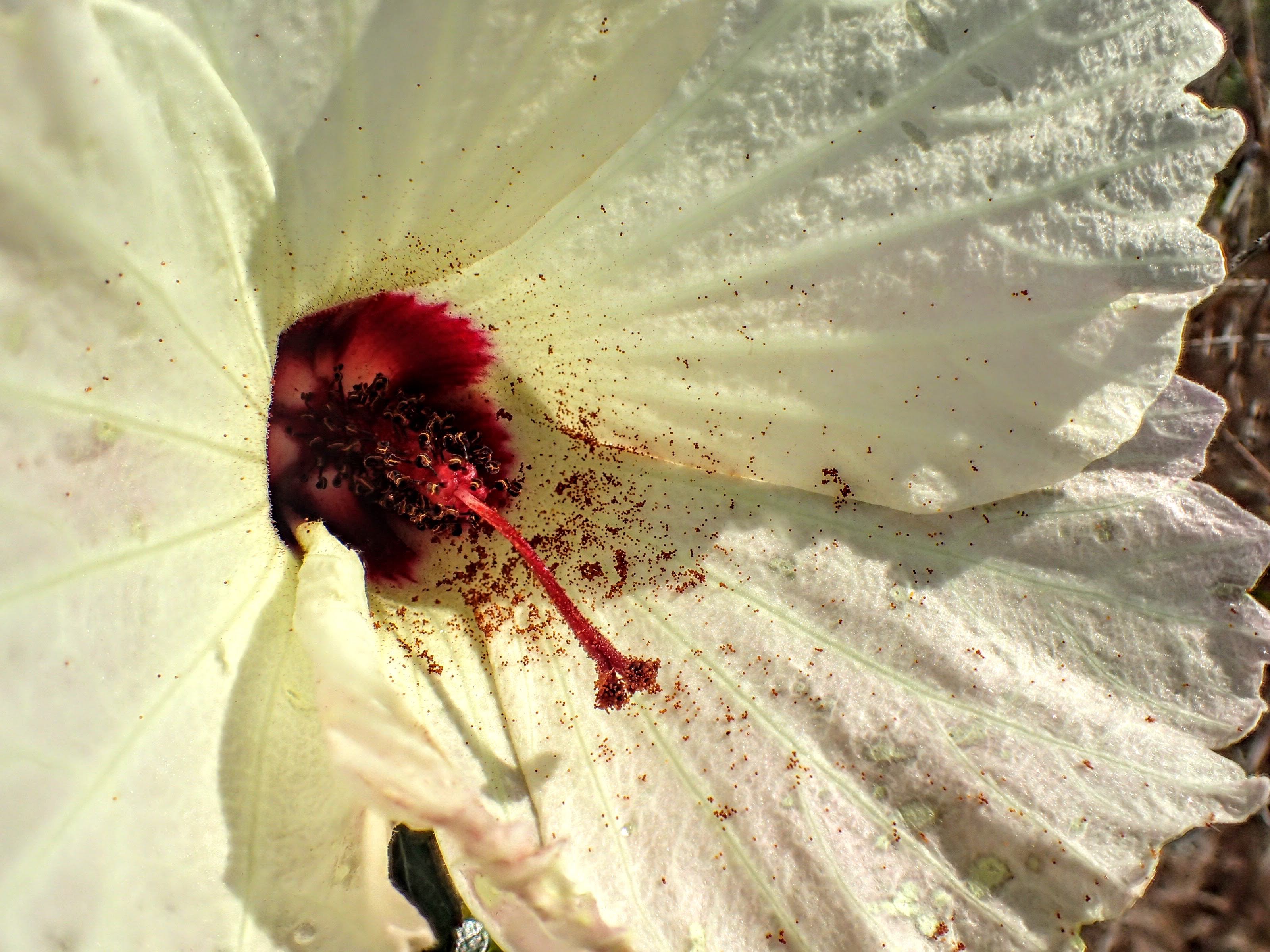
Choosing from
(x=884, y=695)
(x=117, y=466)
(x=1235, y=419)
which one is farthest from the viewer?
(x=1235, y=419)

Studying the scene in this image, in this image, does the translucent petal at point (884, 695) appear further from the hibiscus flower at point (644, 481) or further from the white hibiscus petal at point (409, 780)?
the white hibiscus petal at point (409, 780)

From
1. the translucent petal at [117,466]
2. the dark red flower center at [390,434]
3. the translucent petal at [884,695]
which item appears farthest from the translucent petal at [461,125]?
the translucent petal at [884,695]

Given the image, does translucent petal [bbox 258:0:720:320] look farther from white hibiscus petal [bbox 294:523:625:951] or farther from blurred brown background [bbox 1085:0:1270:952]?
blurred brown background [bbox 1085:0:1270:952]

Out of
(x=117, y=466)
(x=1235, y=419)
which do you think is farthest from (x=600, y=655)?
(x=1235, y=419)

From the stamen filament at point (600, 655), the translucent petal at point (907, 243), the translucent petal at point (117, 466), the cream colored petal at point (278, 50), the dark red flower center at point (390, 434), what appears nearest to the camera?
the translucent petal at point (117, 466)

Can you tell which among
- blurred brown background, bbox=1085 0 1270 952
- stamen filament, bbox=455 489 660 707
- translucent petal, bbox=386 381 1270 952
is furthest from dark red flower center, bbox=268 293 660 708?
blurred brown background, bbox=1085 0 1270 952

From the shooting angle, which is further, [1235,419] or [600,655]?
[1235,419]

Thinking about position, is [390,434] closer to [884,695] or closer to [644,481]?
[644,481]

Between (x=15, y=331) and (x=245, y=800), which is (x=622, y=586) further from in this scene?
(x=15, y=331)

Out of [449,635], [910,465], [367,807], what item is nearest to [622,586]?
[449,635]
